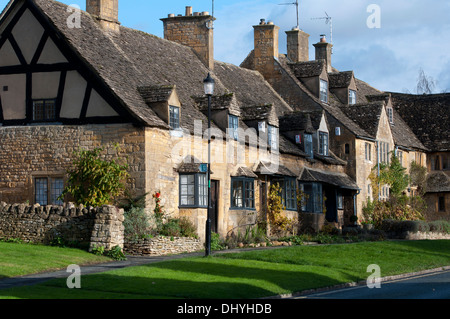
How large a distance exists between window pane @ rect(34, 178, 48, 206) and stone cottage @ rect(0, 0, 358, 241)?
0.12 ft

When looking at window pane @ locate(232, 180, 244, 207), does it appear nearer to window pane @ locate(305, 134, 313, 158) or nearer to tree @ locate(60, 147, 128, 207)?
tree @ locate(60, 147, 128, 207)

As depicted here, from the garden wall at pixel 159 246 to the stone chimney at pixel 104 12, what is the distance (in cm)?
1025

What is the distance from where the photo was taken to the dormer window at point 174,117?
2997cm

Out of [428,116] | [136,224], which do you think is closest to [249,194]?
[136,224]

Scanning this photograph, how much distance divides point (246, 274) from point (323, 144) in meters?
22.3

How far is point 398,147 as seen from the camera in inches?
1881

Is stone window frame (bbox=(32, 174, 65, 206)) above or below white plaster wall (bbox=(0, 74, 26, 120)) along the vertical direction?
below

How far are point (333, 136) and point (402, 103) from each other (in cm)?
1339

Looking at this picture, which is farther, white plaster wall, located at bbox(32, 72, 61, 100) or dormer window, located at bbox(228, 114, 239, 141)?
dormer window, located at bbox(228, 114, 239, 141)

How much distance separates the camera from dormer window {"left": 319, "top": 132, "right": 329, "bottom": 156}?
136 feet

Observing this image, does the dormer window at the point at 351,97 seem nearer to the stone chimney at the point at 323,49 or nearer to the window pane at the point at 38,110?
the stone chimney at the point at 323,49

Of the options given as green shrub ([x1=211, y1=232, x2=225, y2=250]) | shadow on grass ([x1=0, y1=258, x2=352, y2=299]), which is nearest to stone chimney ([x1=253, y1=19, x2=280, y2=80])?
green shrub ([x1=211, y1=232, x2=225, y2=250])

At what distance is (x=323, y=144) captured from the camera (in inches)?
1645

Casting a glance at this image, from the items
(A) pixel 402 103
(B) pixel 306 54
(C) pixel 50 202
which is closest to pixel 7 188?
(C) pixel 50 202
